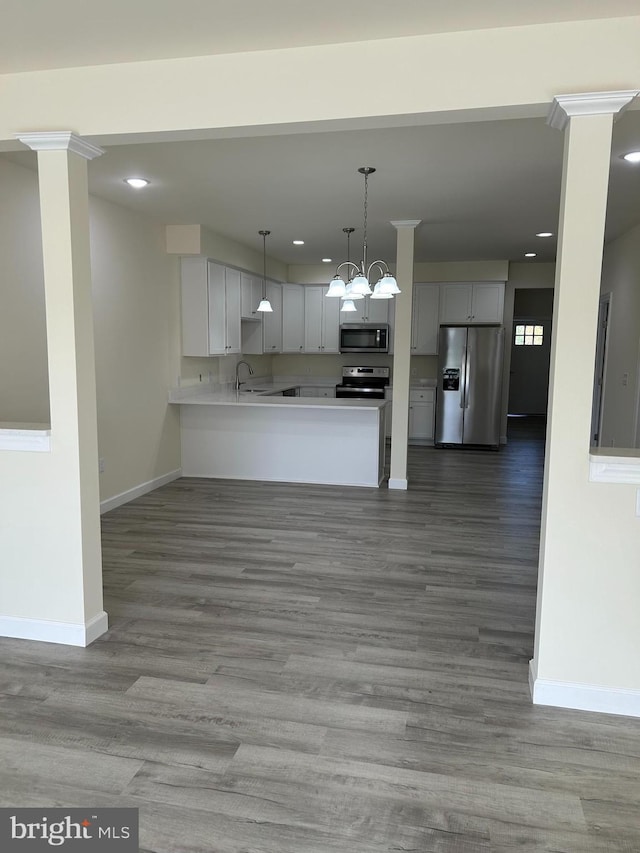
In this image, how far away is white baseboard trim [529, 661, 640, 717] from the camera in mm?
2430

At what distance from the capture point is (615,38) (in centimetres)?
218

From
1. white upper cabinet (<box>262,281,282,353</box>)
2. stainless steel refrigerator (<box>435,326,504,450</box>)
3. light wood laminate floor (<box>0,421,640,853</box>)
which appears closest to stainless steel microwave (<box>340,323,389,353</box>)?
stainless steel refrigerator (<box>435,326,504,450</box>)

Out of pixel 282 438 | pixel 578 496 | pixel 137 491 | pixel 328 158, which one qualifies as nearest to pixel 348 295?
pixel 328 158

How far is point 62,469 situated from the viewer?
287 cm

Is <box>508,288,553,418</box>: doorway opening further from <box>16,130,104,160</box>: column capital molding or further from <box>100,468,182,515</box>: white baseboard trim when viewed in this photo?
<box>16,130,104,160</box>: column capital molding

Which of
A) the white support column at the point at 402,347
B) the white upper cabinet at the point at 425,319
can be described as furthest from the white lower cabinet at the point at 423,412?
the white support column at the point at 402,347

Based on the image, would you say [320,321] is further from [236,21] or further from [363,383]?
[236,21]

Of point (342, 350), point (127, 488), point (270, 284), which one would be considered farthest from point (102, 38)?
point (342, 350)

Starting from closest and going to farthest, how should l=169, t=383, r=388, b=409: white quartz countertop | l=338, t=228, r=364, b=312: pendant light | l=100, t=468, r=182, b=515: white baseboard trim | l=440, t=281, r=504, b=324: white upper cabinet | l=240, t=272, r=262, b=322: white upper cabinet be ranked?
l=338, t=228, r=364, b=312: pendant light
l=100, t=468, r=182, b=515: white baseboard trim
l=169, t=383, r=388, b=409: white quartz countertop
l=240, t=272, r=262, b=322: white upper cabinet
l=440, t=281, r=504, b=324: white upper cabinet

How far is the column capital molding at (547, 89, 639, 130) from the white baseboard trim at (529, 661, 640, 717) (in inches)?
87.7

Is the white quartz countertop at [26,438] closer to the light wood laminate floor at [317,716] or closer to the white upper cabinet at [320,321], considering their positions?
the light wood laminate floor at [317,716]

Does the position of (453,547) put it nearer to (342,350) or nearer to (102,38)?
(102,38)

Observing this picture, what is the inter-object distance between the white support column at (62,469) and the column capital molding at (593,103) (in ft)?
6.62

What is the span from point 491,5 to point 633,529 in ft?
6.56
